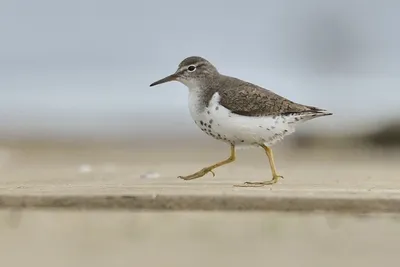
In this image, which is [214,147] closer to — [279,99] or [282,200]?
[279,99]

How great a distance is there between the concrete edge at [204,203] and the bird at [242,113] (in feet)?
5.46

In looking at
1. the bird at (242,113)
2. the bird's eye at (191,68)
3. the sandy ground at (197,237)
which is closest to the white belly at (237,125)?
the bird at (242,113)

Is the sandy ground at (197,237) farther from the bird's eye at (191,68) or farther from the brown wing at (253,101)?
the bird's eye at (191,68)

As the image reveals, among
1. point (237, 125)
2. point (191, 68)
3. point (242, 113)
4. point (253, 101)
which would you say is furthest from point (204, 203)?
point (191, 68)

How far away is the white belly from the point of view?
9.12 m

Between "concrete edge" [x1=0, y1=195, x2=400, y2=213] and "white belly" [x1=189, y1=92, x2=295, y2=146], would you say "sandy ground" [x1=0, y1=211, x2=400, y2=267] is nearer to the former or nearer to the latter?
"concrete edge" [x1=0, y1=195, x2=400, y2=213]

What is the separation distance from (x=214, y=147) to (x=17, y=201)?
2182 centimetres

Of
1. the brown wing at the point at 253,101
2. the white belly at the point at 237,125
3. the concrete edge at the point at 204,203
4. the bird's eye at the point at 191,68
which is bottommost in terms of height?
the concrete edge at the point at 204,203

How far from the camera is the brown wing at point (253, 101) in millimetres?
9250

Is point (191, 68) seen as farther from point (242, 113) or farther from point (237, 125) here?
point (237, 125)

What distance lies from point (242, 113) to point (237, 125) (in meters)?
0.16

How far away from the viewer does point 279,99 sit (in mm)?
9594

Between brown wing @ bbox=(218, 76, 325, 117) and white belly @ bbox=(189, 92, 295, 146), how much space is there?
0.18 ft

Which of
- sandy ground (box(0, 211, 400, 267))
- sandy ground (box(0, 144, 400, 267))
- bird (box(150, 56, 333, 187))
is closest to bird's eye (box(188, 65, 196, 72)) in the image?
bird (box(150, 56, 333, 187))
